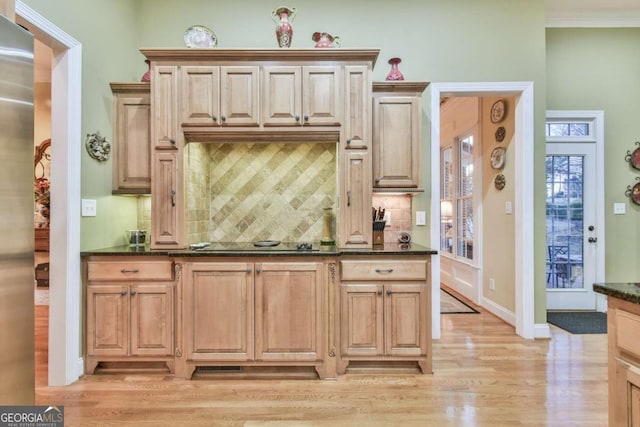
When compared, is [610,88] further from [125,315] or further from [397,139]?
[125,315]

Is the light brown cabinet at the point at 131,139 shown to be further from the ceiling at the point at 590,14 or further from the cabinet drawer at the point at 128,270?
the ceiling at the point at 590,14

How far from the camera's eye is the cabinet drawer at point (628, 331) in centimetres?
118

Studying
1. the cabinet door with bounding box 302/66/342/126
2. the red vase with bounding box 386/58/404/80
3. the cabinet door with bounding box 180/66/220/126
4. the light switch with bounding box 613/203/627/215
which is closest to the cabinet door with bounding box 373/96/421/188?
the red vase with bounding box 386/58/404/80

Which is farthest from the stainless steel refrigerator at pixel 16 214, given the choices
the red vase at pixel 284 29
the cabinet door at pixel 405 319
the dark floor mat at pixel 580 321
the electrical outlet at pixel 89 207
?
the dark floor mat at pixel 580 321

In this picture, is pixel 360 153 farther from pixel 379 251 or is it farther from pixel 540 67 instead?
pixel 540 67

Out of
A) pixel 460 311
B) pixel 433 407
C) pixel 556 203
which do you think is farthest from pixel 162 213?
pixel 556 203

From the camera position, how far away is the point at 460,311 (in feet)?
13.5

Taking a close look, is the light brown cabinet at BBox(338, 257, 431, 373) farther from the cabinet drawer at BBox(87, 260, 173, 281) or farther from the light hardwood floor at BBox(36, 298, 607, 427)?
the cabinet drawer at BBox(87, 260, 173, 281)

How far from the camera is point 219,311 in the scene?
2.45m

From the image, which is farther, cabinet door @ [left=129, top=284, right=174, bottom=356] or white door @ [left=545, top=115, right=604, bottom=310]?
white door @ [left=545, top=115, right=604, bottom=310]

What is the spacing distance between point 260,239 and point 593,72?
4.34 m

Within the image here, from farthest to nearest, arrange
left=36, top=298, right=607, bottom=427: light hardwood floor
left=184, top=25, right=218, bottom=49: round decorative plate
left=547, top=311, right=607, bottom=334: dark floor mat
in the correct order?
1. left=547, top=311, right=607, bottom=334: dark floor mat
2. left=184, top=25, right=218, bottom=49: round decorative plate
3. left=36, top=298, right=607, bottom=427: light hardwood floor

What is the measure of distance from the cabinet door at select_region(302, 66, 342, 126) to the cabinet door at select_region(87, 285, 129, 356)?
1.98 meters

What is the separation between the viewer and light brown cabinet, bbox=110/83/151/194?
2.84 m
